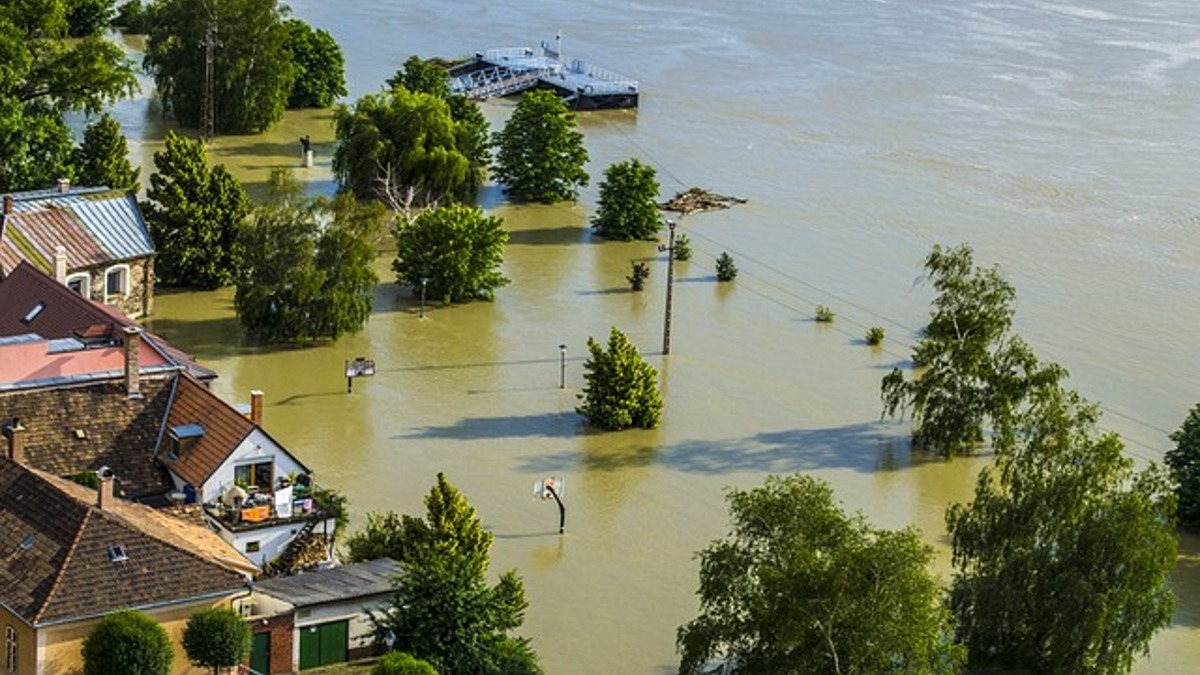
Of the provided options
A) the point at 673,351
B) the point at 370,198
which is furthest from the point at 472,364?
the point at 370,198

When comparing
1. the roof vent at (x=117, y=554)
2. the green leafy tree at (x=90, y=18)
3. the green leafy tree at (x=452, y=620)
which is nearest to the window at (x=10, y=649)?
the roof vent at (x=117, y=554)

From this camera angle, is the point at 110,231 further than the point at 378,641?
Yes

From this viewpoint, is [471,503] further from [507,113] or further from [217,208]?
[507,113]

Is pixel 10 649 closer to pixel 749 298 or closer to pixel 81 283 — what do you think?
pixel 81 283

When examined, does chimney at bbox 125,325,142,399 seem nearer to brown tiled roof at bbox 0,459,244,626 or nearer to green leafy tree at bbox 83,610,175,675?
brown tiled roof at bbox 0,459,244,626

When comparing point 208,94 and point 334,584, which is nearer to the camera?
point 334,584

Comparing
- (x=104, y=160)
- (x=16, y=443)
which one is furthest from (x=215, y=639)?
(x=104, y=160)
